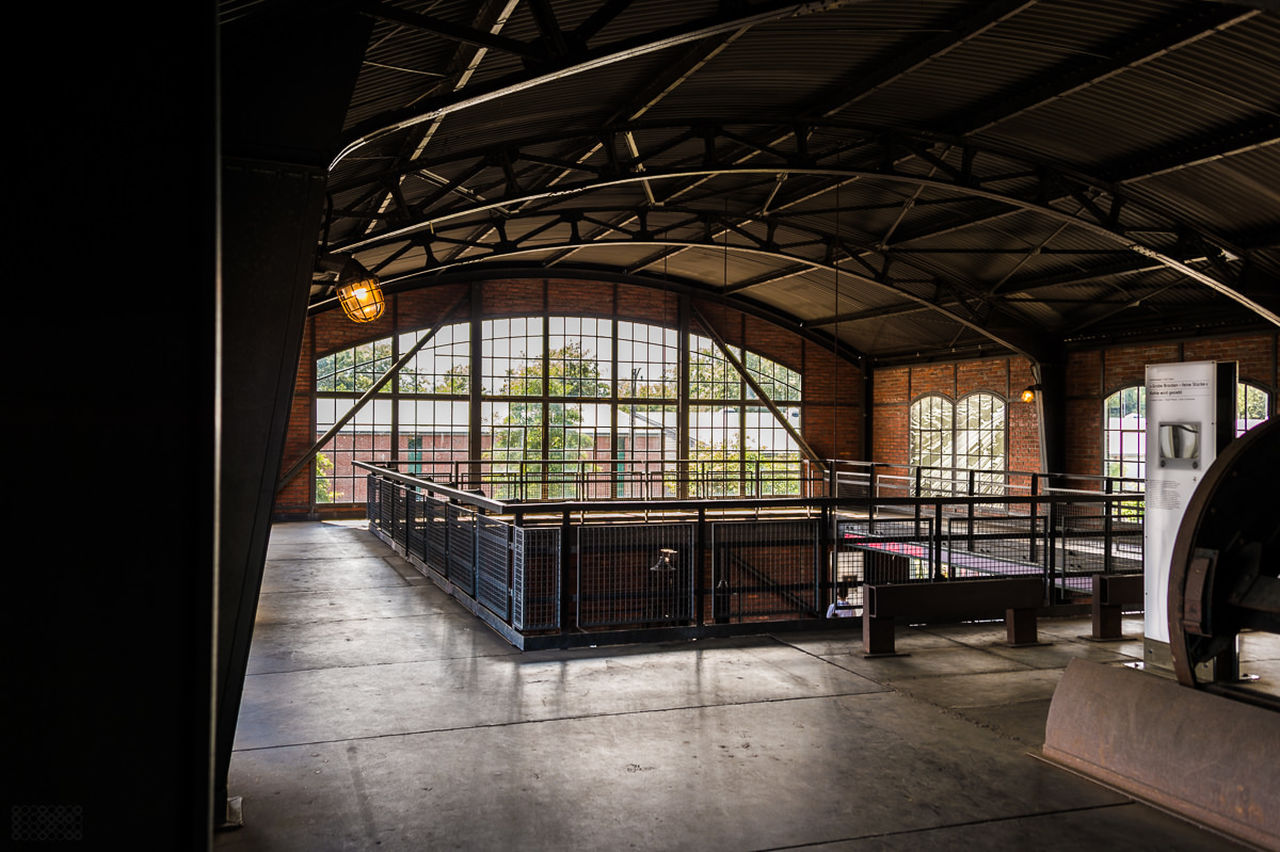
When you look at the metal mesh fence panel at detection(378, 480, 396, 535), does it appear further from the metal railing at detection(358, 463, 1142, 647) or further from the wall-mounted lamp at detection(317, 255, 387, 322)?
the wall-mounted lamp at detection(317, 255, 387, 322)

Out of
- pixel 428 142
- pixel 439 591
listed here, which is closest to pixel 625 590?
pixel 439 591

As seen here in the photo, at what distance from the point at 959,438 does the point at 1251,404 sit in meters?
7.14

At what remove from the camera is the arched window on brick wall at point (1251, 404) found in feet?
48.7

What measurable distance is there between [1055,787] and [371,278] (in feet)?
28.8

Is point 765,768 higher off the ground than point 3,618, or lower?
lower

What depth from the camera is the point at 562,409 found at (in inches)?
872

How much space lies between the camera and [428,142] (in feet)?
33.7

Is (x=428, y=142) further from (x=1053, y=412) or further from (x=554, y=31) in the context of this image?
(x=1053, y=412)

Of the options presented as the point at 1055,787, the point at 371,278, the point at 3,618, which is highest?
the point at 371,278

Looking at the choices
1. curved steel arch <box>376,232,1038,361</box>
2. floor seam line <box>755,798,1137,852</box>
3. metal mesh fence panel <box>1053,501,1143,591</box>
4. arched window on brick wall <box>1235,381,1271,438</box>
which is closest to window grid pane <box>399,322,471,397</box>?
curved steel arch <box>376,232,1038,361</box>

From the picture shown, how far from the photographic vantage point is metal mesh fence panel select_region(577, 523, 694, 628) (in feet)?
25.0

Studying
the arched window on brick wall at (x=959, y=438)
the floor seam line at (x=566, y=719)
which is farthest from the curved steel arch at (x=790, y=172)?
the arched window on brick wall at (x=959, y=438)

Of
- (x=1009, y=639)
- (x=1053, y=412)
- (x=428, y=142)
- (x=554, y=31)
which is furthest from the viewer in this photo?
(x=1053, y=412)

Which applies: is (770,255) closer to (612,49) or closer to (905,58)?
(905,58)
